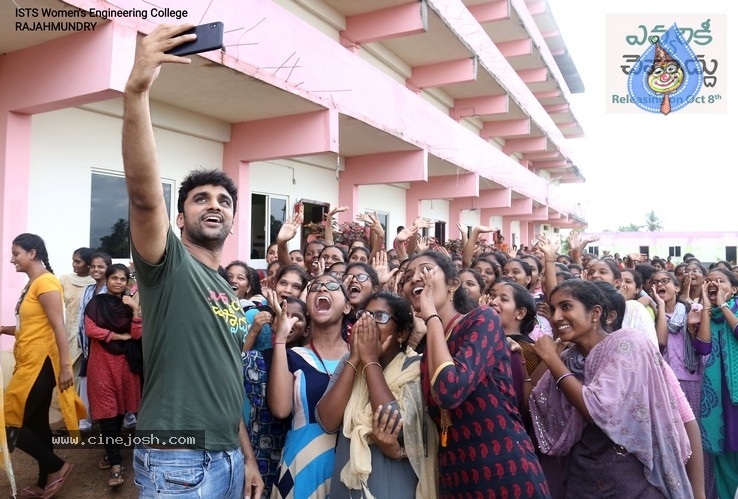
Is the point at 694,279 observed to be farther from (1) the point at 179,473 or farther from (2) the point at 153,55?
(2) the point at 153,55

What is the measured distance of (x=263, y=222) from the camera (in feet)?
26.2

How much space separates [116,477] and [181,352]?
2838mm

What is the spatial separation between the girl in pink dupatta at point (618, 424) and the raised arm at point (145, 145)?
1596 millimetres

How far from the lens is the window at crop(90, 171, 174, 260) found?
5562 millimetres

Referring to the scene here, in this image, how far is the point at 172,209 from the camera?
6418 mm

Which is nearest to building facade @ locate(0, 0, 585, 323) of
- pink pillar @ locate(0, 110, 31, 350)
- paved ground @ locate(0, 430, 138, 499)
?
pink pillar @ locate(0, 110, 31, 350)

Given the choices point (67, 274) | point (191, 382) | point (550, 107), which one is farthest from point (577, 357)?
point (550, 107)

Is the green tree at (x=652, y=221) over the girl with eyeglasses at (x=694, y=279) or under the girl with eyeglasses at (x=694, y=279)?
over

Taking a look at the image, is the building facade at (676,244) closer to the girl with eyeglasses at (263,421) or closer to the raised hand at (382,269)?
the raised hand at (382,269)

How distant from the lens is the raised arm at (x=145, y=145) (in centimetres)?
131

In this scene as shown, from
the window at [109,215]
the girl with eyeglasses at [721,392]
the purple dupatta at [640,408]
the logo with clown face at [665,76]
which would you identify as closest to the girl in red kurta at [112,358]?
the window at [109,215]

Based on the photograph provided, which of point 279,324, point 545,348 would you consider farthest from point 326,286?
point 545,348

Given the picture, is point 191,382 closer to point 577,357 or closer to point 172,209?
point 577,357

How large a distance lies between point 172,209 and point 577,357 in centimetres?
546
